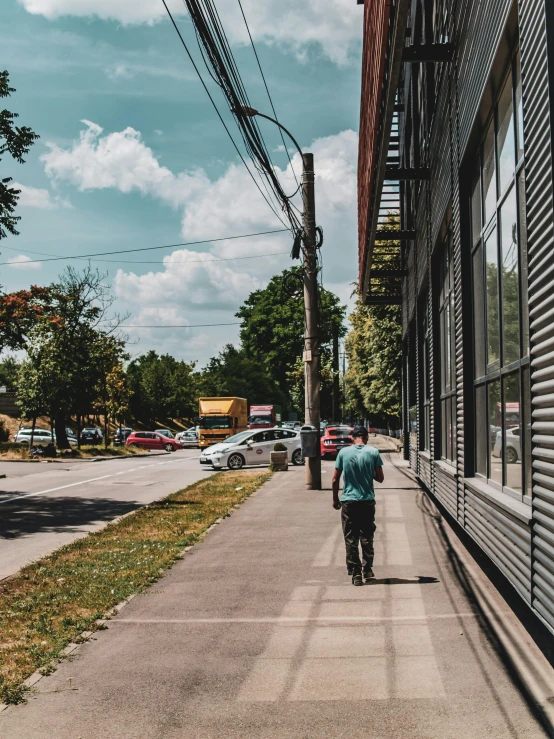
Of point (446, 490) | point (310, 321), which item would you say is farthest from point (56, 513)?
point (446, 490)

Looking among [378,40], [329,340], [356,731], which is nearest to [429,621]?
[356,731]

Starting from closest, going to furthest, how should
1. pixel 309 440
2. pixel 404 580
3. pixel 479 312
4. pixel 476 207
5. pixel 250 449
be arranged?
pixel 404 580 < pixel 479 312 < pixel 476 207 < pixel 309 440 < pixel 250 449

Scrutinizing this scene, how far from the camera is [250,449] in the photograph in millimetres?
30766

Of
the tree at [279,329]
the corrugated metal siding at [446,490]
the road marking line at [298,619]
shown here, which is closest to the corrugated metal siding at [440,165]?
the corrugated metal siding at [446,490]

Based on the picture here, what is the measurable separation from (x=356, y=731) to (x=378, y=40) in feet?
28.0

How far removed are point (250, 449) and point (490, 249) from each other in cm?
2266

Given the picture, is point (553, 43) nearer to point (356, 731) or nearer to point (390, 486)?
point (356, 731)

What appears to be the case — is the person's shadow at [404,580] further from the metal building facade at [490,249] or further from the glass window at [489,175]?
the glass window at [489,175]

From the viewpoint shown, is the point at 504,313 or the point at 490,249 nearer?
the point at 504,313

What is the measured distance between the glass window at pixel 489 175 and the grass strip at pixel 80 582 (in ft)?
17.3

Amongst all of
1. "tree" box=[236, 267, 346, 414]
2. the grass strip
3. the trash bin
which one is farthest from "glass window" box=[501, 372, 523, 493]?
"tree" box=[236, 267, 346, 414]

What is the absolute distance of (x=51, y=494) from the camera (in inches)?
835

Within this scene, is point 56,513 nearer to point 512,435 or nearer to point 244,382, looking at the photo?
point 512,435

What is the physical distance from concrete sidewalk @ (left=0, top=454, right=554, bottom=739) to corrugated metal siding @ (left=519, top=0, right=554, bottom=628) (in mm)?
726
